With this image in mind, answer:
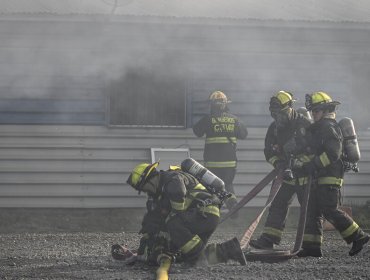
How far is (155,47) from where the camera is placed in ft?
37.3

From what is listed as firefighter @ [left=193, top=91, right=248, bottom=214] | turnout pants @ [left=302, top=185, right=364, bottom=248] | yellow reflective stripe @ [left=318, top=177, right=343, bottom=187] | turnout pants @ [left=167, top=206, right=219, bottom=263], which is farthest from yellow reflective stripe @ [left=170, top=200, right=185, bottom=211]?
firefighter @ [left=193, top=91, right=248, bottom=214]

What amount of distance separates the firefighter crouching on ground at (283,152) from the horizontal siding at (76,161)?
3.15 meters

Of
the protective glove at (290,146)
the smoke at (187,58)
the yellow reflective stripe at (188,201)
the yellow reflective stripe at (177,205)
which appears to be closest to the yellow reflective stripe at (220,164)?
the smoke at (187,58)

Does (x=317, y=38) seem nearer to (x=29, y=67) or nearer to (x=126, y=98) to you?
(x=126, y=98)

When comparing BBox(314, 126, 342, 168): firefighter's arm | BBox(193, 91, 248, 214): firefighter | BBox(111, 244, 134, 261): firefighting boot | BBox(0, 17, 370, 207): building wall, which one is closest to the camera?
BBox(111, 244, 134, 261): firefighting boot

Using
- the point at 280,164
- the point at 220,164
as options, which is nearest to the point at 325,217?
the point at 280,164

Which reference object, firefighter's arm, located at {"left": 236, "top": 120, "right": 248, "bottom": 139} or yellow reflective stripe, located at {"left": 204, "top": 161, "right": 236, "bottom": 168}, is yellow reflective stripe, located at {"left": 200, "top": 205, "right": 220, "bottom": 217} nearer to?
yellow reflective stripe, located at {"left": 204, "top": 161, "right": 236, "bottom": 168}

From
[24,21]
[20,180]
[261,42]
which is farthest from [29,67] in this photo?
[261,42]

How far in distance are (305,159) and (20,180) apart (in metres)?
4.76

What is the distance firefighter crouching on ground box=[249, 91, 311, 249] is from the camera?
8.34 meters

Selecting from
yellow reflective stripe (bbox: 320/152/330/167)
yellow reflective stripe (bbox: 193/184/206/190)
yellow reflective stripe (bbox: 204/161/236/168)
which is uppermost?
yellow reflective stripe (bbox: 320/152/330/167)

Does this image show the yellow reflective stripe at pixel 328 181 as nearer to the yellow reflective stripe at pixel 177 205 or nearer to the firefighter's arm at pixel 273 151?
the firefighter's arm at pixel 273 151

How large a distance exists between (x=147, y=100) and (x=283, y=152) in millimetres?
3658

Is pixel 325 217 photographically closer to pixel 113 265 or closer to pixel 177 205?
pixel 177 205
